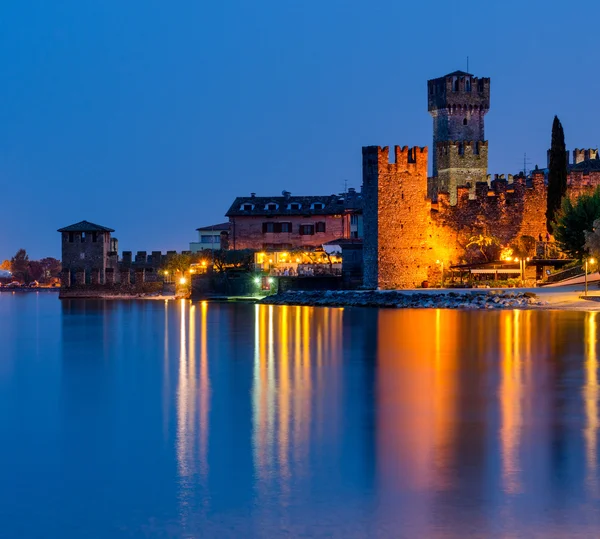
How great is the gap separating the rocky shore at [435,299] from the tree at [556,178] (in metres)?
5.19

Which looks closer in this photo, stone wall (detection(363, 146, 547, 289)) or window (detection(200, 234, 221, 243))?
stone wall (detection(363, 146, 547, 289))

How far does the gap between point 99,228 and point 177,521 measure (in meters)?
46.9

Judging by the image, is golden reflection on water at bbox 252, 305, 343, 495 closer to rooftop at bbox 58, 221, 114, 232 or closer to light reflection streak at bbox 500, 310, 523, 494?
light reflection streak at bbox 500, 310, 523, 494

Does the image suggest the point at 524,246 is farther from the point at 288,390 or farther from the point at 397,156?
the point at 288,390

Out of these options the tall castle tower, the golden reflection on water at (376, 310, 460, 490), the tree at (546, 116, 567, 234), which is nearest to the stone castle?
the tree at (546, 116, 567, 234)

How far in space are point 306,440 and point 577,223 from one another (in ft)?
86.6

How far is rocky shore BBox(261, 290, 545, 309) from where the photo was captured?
34406mm

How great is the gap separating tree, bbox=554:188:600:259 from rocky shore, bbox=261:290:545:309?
2.79 metres

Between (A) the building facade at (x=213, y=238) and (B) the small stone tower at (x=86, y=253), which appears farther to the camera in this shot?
(A) the building facade at (x=213, y=238)

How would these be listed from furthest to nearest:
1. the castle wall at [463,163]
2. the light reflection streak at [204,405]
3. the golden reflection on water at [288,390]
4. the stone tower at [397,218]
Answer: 1. the castle wall at [463,163]
2. the stone tower at [397,218]
3. the golden reflection on water at [288,390]
4. the light reflection streak at [204,405]

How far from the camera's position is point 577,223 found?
1401 inches

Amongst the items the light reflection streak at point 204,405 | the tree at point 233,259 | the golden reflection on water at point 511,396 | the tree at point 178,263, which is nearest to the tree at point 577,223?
the golden reflection on water at point 511,396

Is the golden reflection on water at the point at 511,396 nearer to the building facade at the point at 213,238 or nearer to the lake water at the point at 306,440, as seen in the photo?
the lake water at the point at 306,440

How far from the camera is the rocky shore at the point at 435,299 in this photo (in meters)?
34.4
